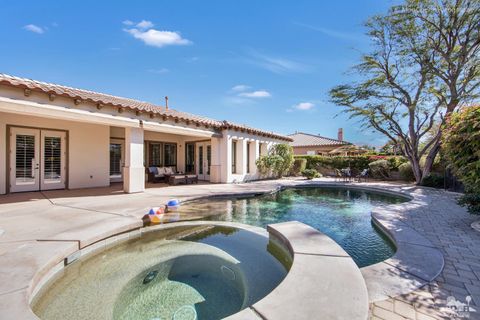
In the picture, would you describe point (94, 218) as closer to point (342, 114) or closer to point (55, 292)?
point (55, 292)

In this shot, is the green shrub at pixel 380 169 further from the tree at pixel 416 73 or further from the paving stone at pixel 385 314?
the paving stone at pixel 385 314

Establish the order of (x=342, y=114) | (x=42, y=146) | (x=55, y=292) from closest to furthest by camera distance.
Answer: (x=55, y=292) < (x=42, y=146) < (x=342, y=114)

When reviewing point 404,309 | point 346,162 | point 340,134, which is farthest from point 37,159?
point 340,134

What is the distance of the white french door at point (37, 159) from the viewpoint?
9688 mm

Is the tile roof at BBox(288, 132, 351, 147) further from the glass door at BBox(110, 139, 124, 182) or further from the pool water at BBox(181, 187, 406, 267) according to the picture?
the glass door at BBox(110, 139, 124, 182)

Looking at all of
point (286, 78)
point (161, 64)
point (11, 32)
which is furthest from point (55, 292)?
point (286, 78)

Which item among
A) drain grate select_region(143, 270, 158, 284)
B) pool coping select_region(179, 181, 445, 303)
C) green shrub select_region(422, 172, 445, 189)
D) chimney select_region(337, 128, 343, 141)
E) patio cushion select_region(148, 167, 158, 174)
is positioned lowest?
drain grate select_region(143, 270, 158, 284)

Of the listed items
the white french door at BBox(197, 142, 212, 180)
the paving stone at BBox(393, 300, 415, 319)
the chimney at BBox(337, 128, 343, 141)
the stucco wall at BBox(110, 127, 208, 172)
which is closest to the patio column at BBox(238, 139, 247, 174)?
the white french door at BBox(197, 142, 212, 180)

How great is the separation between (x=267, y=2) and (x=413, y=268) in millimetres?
11648

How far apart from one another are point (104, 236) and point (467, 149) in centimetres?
862

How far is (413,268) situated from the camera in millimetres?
3201

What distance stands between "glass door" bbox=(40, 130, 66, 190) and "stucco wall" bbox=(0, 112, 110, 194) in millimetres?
255

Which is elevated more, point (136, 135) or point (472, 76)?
point (472, 76)

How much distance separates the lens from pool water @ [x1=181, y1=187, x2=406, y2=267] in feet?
15.5
